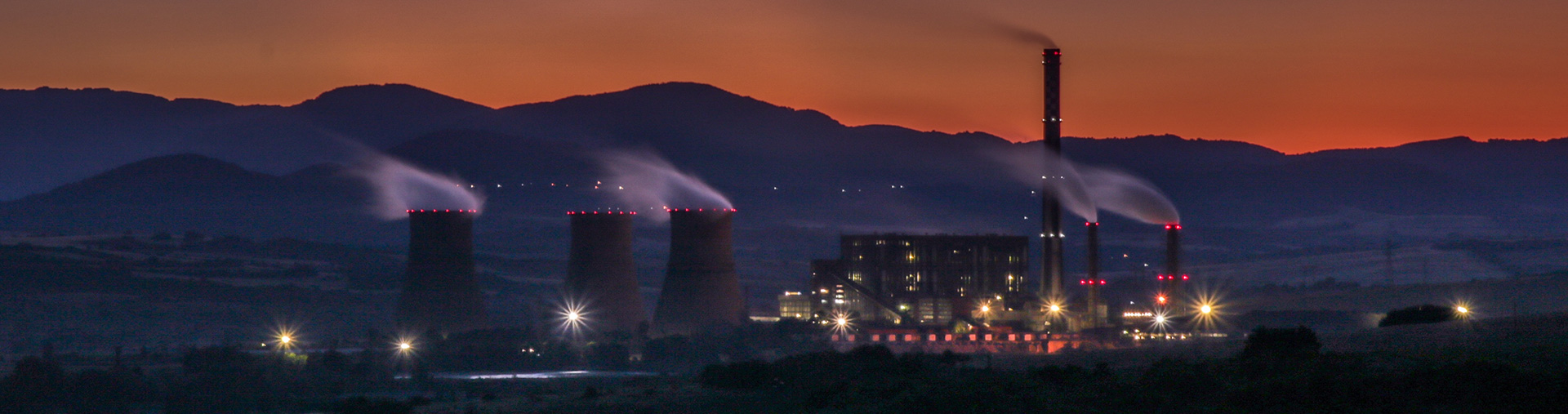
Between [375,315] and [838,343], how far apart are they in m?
54.2

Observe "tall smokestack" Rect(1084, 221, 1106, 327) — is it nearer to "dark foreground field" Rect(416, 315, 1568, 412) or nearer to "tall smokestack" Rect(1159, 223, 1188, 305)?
"tall smokestack" Rect(1159, 223, 1188, 305)

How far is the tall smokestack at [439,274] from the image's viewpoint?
3561 inches

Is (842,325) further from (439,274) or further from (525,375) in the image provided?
(439,274)

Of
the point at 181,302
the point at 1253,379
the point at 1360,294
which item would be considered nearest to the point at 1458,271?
the point at 1360,294

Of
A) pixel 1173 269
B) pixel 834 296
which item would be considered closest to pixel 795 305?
pixel 834 296

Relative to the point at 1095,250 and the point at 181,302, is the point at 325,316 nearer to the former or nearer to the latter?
the point at 181,302

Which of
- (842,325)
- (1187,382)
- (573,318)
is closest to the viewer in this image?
(1187,382)

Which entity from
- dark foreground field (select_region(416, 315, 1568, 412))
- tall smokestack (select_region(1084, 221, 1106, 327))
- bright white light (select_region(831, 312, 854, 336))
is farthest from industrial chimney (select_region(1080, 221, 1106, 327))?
dark foreground field (select_region(416, 315, 1568, 412))

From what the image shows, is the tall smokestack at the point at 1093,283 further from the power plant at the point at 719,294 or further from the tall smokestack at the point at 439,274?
the tall smokestack at the point at 439,274

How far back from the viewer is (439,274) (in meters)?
91.4

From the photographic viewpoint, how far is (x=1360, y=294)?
152 meters

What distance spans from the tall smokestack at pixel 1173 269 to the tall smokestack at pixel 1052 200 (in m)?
5.33

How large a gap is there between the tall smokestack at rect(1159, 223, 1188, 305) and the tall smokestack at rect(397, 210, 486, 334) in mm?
31847

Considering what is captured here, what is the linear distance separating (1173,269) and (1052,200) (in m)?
7.21
